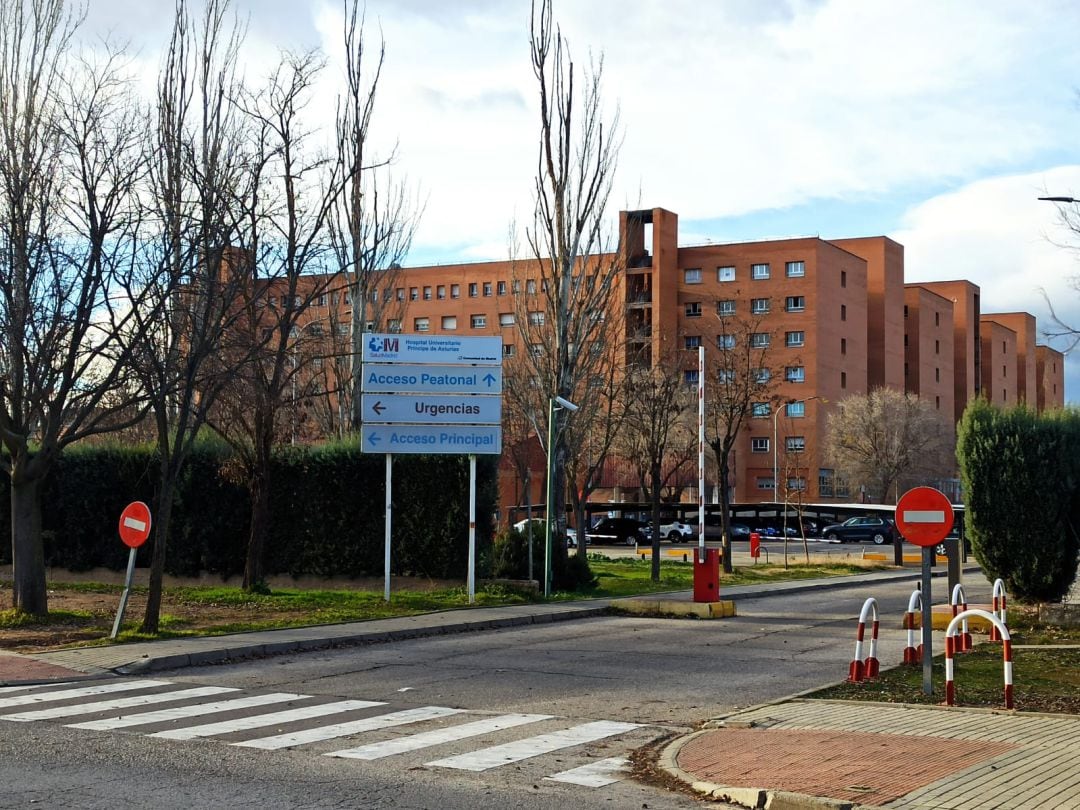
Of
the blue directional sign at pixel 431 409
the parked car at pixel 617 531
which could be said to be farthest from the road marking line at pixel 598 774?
the parked car at pixel 617 531

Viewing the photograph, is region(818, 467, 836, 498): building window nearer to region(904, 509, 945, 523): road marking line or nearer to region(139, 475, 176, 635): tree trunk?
region(139, 475, 176, 635): tree trunk

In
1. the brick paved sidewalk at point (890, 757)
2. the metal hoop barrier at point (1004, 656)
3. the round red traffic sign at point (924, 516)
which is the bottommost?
the brick paved sidewalk at point (890, 757)

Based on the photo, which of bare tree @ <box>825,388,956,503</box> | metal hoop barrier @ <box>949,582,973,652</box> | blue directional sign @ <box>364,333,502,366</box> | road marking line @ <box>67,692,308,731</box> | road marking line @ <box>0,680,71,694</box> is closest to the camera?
road marking line @ <box>67,692,308,731</box>

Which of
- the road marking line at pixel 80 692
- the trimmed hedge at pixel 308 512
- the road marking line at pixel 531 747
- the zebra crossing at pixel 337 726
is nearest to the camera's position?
the road marking line at pixel 531 747

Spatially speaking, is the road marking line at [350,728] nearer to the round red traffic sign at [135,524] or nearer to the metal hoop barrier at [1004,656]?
the metal hoop barrier at [1004,656]

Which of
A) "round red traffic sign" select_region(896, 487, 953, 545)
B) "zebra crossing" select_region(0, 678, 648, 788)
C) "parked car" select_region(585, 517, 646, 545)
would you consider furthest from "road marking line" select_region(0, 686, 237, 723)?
"parked car" select_region(585, 517, 646, 545)

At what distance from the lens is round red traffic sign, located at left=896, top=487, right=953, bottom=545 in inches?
425

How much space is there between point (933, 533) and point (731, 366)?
24690 millimetres

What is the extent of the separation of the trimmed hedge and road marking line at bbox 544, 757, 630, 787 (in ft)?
53.5

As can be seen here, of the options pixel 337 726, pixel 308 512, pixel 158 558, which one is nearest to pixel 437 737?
pixel 337 726

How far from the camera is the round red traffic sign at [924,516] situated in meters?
10.8

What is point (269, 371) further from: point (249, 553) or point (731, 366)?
point (731, 366)

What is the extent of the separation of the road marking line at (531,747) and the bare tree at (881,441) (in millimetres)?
71534

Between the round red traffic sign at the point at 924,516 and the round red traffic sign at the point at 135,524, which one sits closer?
the round red traffic sign at the point at 924,516
